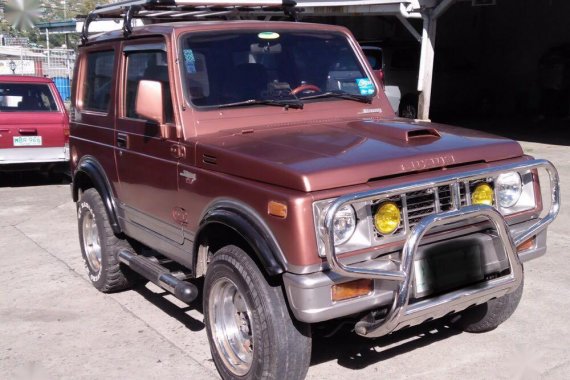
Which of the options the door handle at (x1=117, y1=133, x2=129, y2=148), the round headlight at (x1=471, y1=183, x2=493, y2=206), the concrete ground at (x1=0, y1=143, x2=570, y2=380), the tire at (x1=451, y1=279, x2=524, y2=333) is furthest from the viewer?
the door handle at (x1=117, y1=133, x2=129, y2=148)

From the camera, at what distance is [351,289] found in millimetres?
3271

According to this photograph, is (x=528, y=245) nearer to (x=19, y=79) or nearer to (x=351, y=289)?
(x=351, y=289)

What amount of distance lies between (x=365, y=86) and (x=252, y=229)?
78.1 inches

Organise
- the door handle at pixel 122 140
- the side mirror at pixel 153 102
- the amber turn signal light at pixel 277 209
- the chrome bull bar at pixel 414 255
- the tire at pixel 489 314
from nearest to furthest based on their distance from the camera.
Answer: the chrome bull bar at pixel 414 255, the amber turn signal light at pixel 277 209, the side mirror at pixel 153 102, the tire at pixel 489 314, the door handle at pixel 122 140

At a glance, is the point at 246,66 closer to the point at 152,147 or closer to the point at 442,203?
the point at 152,147

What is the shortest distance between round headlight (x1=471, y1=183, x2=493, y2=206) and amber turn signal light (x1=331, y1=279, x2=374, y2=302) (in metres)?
0.85

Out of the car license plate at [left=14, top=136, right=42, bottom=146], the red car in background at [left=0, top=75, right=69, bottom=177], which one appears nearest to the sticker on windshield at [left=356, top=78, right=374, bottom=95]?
the red car in background at [left=0, top=75, right=69, bottom=177]

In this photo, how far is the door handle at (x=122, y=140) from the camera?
485cm

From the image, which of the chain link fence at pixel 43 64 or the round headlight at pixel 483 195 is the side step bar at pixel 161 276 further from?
the chain link fence at pixel 43 64

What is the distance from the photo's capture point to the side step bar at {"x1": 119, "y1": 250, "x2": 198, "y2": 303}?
3967 mm

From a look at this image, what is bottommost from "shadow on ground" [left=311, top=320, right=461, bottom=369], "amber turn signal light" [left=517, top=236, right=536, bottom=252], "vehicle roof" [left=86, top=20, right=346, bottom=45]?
"shadow on ground" [left=311, top=320, right=461, bottom=369]

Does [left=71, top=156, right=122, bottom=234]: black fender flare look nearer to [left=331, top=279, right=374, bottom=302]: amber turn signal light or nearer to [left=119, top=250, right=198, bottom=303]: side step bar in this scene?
[left=119, top=250, right=198, bottom=303]: side step bar

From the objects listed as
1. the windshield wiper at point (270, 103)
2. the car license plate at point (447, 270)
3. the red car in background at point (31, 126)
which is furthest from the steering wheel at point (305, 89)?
the red car in background at point (31, 126)

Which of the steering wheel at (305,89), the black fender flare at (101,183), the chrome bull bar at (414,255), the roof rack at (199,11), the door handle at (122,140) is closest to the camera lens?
the chrome bull bar at (414,255)
